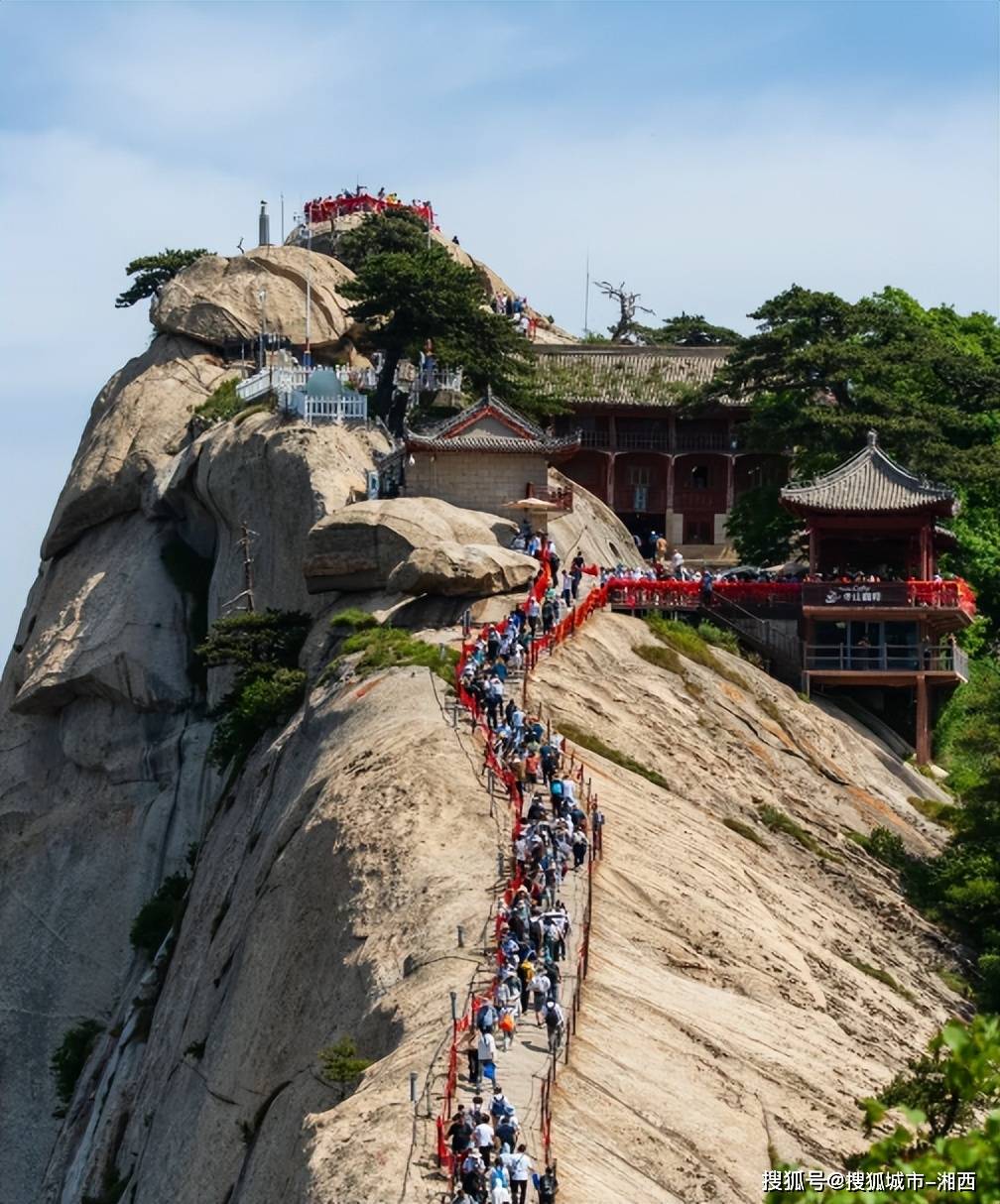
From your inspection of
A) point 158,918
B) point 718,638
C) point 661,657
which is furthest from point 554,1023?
point 158,918

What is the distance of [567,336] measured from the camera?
117188 millimetres

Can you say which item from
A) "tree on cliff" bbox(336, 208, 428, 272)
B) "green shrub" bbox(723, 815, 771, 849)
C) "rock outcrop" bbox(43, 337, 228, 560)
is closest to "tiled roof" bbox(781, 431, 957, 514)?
"green shrub" bbox(723, 815, 771, 849)

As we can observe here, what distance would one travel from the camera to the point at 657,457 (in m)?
99.3

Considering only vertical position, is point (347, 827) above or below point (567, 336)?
below

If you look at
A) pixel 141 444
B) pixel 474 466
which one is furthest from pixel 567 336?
pixel 474 466

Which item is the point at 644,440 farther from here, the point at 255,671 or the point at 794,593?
the point at 255,671

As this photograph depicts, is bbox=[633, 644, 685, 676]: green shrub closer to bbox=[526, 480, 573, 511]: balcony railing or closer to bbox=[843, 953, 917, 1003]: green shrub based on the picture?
bbox=[526, 480, 573, 511]: balcony railing

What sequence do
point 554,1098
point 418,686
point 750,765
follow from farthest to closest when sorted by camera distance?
point 750,765 → point 418,686 → point 554,1098

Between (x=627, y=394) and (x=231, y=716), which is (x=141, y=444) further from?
(x=231, y=716)

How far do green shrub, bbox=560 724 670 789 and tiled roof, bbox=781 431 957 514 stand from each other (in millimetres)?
14963

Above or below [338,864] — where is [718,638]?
above

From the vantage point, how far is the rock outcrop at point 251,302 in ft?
325

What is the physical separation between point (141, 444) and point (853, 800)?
1338 inches

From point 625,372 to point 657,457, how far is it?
3589mm
